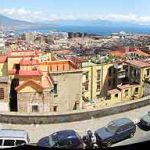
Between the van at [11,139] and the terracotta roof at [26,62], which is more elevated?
the van at [11,139]

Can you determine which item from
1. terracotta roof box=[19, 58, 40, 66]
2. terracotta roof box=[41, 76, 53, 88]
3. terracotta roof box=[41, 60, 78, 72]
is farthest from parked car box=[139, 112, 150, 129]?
terracotta roof box=[41, 60, 78, 72]

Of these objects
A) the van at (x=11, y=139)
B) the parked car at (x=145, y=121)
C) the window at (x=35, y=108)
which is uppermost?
the van at (x=11, y=139)

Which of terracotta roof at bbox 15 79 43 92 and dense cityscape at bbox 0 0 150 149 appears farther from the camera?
terracotta roof at bbox 15 79 43 92

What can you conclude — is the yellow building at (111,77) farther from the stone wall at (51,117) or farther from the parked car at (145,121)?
the parked car at (145,121)

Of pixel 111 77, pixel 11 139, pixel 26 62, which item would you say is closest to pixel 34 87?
pixel 26 62

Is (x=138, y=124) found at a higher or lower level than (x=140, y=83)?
higher

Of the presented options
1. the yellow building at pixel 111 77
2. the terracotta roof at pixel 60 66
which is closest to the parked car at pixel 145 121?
the terracotta roof at pixel 60 66

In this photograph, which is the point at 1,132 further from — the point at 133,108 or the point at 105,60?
the point at 105,60

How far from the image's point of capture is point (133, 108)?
6.69 ft

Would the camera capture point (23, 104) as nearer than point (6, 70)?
Yes

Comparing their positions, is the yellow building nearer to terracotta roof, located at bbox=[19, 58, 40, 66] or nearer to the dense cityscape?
the dense cityscape

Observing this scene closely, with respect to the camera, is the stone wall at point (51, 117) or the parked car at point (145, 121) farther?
the stone wall at point (51, 117)

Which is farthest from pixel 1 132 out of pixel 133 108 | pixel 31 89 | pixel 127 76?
pixel 127 76

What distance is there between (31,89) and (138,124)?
1.62 metres
